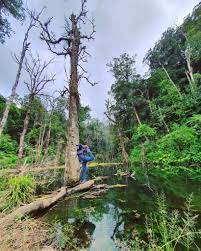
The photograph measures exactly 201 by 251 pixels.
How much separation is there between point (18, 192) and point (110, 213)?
101 inches

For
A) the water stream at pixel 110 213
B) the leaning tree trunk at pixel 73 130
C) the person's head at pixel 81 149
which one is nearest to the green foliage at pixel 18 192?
the water stream at pixel 110 213

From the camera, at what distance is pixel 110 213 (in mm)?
7164

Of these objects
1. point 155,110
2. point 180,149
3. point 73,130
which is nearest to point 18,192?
point 73,130

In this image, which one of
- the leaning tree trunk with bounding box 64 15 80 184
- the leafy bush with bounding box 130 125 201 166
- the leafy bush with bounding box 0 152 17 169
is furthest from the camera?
the leafy bush with bounding box 130 125 201 166

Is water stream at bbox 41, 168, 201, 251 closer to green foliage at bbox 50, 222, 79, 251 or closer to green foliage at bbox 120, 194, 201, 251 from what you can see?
green foliage at bbox 50, 222, 79, 251

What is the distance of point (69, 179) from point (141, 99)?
23632mm

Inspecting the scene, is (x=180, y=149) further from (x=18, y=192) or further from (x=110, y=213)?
(x=18, y=192)

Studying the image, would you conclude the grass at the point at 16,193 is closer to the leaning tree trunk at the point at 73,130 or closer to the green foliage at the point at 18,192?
the green foliage at the point at 18,192

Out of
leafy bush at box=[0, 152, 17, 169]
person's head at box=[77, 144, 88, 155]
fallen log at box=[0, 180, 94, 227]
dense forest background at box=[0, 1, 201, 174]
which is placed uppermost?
dense forest background at box=[0, 1, 201, 174]

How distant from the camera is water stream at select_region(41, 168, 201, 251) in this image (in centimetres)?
524

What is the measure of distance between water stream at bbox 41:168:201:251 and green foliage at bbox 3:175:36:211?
2.64ft

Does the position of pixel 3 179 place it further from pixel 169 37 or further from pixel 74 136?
pixel 169 37

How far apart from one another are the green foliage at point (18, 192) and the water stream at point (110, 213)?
2.64 ft

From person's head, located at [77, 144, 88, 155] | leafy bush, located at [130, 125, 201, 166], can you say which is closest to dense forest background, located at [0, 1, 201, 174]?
leafy bush, located at [130, 125, 201, 166]
